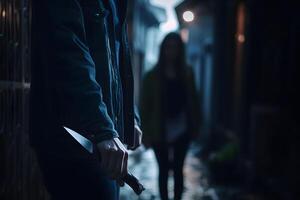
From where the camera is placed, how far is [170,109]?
5.34 meters

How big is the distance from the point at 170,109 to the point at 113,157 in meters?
3.56

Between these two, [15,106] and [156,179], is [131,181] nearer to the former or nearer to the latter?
[15,106]

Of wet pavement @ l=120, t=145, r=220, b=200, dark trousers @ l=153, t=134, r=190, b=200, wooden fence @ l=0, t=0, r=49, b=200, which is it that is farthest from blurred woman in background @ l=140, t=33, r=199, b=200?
wooden fence @ l=0, t=0, r=49, b=200

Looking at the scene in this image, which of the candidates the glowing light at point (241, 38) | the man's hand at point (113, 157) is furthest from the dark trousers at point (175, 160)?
the glowing light at point (241, 38)

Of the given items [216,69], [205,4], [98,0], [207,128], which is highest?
[205,4]

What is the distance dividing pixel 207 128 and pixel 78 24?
12.6 meters

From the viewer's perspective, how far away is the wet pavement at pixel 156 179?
22.2 ft

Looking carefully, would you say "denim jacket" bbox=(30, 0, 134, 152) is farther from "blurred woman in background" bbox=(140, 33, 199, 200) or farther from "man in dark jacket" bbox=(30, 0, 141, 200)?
"blurred woman in background" bbox=(140, 33, 199, 200)

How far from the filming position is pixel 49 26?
184cm

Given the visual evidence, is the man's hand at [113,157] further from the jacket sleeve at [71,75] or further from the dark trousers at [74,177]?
the dark trousers at [74,177]

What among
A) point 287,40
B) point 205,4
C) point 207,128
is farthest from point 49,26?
point 205,4

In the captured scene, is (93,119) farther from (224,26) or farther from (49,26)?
(224,26)

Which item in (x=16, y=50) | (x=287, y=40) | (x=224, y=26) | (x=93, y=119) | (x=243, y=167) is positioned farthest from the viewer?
(x=224, y=26)

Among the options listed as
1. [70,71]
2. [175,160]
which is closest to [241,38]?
[175,160]
